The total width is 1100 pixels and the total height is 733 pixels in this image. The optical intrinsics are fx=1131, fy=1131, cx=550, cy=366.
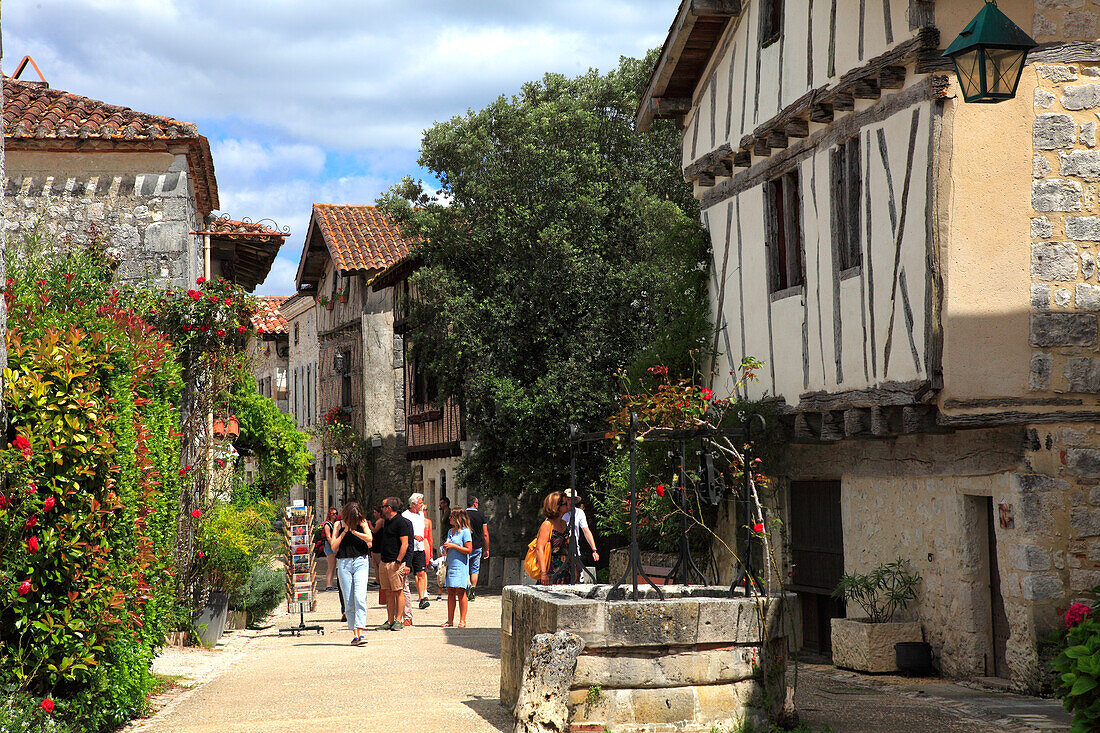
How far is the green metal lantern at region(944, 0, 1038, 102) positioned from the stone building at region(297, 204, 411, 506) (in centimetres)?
1912

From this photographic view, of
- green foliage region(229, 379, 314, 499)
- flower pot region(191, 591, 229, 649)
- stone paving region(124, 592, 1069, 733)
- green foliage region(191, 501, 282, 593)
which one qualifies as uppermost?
green foliage region(229, 379, 314, 499)

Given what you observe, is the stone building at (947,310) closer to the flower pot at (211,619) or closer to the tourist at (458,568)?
the tourist at (458,568)

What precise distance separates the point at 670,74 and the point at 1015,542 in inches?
283

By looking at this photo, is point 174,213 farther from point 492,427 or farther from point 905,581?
point 905,581

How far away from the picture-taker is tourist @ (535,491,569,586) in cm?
1020

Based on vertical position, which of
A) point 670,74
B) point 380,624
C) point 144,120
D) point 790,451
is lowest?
point 380,624

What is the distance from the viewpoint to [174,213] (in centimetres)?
1232

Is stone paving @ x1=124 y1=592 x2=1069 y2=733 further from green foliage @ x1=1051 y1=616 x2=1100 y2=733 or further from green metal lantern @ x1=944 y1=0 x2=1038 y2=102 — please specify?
green metal lantern @ x1=944 y1=0 x2=1038 y2=102

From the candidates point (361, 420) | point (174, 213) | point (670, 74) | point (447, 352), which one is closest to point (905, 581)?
point (670, 74)

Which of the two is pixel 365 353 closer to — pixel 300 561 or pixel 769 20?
pixel 300 561

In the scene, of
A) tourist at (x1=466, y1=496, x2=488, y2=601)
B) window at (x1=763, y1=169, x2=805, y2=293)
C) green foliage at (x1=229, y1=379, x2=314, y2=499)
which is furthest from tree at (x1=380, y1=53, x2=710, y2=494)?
window at (x1=763, y1=169, x2=805, y2=293)

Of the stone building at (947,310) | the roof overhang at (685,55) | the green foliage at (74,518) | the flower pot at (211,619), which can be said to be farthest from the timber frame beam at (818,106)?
the flower pot at (211,619)

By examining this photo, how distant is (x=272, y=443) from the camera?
14945 millimetres

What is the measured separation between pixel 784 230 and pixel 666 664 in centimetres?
613
